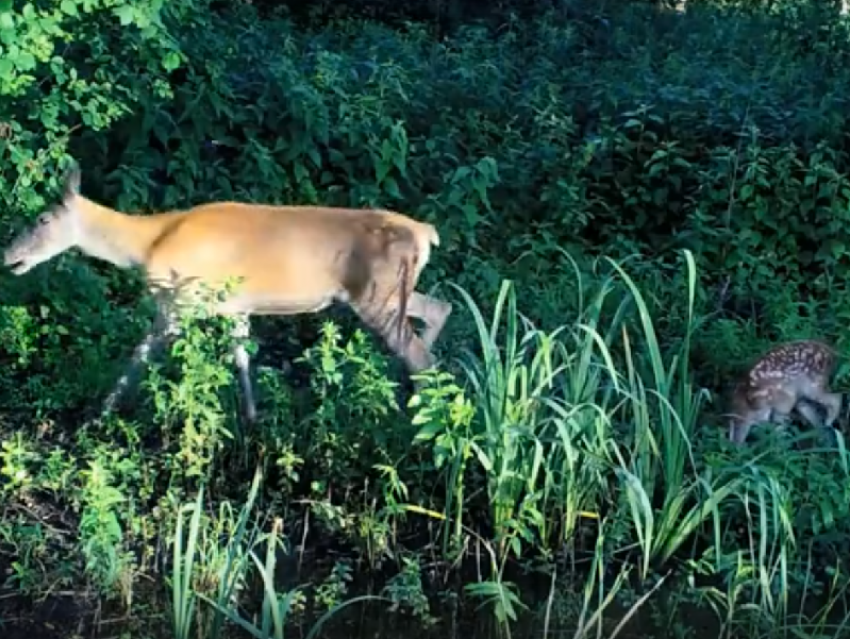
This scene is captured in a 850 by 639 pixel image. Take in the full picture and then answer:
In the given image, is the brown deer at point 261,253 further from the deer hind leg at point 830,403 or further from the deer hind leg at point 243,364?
the deer hind leg at point 830,403

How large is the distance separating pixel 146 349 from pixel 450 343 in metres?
1.49

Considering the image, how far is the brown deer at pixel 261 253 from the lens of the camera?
25.0 feet

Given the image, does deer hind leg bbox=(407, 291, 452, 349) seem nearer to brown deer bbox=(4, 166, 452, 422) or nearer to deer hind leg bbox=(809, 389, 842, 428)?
brown deer bbox=(4, 166, 452, 422)

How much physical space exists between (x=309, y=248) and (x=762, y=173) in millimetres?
3397

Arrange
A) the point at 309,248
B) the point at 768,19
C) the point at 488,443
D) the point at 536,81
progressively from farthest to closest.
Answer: the point at 768,19, the point at 536,81, the point at 309,248, the point at 488,443

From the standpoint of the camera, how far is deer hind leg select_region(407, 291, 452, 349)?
26.5 feet

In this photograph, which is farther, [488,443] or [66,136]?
[66,136]

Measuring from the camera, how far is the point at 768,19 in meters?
16.2

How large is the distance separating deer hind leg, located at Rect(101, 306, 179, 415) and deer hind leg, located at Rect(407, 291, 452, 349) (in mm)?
1179

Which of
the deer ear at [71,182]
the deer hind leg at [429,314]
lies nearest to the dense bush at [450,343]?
the deer hind leg at [429,314]

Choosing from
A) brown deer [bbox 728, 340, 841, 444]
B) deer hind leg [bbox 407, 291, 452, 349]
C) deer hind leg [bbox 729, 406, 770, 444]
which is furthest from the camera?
deer hind leg [bbox 407, 291, 452, 349]

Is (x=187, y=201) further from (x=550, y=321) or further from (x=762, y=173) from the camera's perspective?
(x=762, y=173)

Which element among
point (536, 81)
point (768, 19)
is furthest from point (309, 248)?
point (768, 19)

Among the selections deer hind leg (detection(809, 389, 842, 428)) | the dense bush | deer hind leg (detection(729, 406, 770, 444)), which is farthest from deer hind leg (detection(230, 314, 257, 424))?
deer hind leg (detection(809, 389, 842, 428))
